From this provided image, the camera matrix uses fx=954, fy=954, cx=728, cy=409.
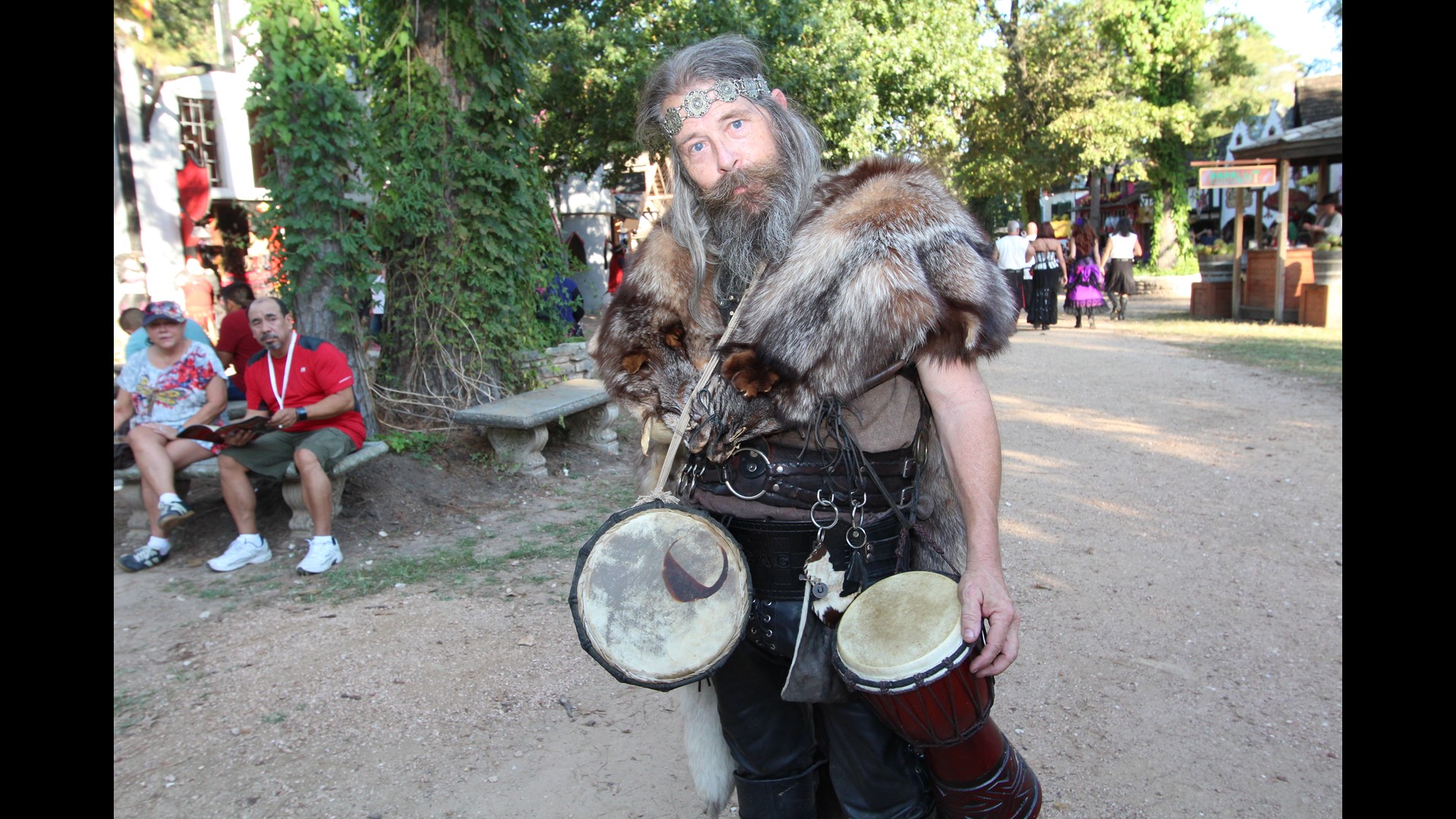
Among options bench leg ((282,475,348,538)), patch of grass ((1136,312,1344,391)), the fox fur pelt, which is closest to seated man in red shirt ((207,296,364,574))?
bench leg ((282,475,348,538))

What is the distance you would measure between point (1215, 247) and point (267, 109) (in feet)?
52.5

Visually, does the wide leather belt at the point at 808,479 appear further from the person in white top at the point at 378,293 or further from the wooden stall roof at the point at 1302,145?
the wooden stall roof at the point at 1302,145

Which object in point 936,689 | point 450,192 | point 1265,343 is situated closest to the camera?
point 936,689

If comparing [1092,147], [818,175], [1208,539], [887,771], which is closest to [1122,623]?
[1208,539]

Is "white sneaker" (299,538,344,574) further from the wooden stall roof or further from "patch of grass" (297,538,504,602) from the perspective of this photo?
the wooden stall roof

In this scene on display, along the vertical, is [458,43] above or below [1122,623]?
above

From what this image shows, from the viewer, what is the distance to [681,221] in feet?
6.82

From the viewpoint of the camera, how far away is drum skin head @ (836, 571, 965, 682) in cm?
160

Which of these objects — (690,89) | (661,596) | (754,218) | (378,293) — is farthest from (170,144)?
(661,596)

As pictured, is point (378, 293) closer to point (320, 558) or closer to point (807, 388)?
point (320, 558)

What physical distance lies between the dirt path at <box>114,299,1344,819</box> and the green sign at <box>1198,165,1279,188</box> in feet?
26.7

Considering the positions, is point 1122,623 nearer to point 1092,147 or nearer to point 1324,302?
point 1324,302

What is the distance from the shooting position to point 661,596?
1.77m

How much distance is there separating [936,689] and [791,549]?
0.40 meters
